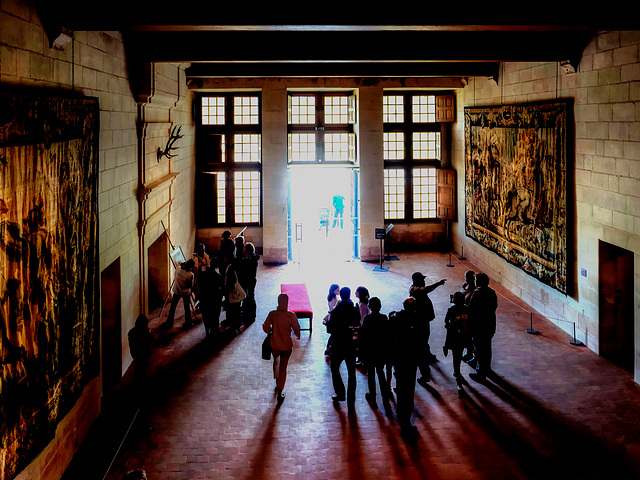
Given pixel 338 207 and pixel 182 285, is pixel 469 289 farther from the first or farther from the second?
pixel 338 207

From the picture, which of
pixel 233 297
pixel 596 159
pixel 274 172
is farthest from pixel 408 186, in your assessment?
pixel 233 297

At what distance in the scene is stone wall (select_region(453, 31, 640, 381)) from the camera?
8.39 m

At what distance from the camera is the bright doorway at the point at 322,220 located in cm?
1717

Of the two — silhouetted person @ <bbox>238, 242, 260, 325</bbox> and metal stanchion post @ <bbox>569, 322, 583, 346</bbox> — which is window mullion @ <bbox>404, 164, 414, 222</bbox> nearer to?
silhouetted person @ <bbox>238, 242, 260, 325</bbox>

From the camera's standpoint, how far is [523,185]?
11.8 metres

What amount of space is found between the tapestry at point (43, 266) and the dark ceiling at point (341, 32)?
126cm

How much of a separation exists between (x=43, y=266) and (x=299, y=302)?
6.12m

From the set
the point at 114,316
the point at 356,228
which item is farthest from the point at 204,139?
the point at 114,316

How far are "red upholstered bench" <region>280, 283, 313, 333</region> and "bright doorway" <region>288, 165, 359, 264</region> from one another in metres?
4.45

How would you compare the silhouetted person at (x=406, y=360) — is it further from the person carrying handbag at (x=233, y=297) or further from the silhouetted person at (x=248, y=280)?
the silhouetted person at (x=248, y=280)

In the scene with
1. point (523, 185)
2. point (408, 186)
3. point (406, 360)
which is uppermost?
point (408, 186)

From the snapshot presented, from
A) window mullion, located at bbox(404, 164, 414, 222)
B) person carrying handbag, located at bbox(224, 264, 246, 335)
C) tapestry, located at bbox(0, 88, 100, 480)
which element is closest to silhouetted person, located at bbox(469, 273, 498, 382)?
person carrying handbag, located at bbox(224, 264, 246, 335)

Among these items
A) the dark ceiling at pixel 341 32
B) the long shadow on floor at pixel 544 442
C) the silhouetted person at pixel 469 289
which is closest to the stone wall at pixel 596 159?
the dark ceiling at pixel 341 32

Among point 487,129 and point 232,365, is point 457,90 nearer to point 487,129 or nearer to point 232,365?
point 487,129
